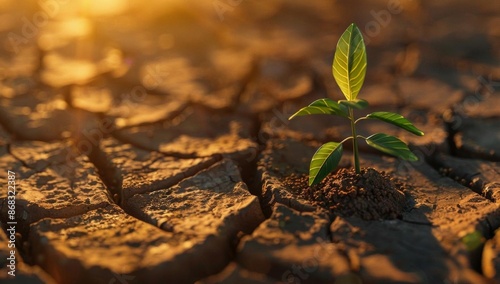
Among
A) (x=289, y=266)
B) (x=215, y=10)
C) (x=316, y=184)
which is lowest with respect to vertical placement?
(x=289, y=266)

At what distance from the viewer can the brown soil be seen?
192 cm

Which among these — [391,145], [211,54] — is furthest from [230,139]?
[211,54]

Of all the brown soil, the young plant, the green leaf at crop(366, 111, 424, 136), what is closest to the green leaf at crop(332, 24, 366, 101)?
the young plant

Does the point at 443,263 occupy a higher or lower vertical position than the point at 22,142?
lower

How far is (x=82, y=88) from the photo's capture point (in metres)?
3.10

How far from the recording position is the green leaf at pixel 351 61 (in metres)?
1.85

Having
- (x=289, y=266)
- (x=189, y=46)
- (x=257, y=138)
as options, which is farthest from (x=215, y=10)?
(x=289, y=266)

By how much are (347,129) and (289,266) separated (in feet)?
3.69

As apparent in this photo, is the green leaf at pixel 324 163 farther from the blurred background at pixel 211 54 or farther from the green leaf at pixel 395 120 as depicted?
the blurred background at pixel 211 54

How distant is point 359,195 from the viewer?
195 centimetres

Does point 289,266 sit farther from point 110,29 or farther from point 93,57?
point 110,29

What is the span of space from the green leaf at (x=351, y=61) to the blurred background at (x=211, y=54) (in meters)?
1.00

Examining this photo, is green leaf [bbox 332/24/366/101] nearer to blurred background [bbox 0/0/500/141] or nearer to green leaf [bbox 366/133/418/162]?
green leaf [bbox 366/133/418/162]

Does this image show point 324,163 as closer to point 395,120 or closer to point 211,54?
point 395,120
